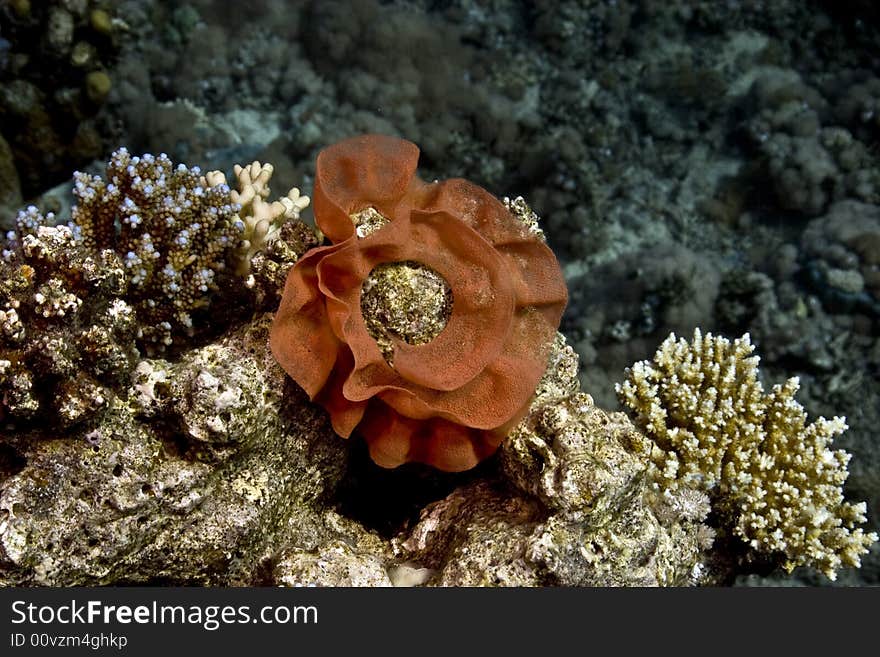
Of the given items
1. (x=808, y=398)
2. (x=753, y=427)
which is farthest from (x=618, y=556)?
(x=808, y=398)

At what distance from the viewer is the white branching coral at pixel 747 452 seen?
2979mm

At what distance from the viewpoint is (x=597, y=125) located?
752 cm

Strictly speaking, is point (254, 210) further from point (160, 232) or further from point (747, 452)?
point (747, 452)

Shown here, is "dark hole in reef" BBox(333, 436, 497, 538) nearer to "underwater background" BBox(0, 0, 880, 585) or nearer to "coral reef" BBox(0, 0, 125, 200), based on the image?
"underwater background" BBox(0, 0, 880, 585)

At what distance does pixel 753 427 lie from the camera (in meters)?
3.12

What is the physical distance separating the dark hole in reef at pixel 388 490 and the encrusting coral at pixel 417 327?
18.0 inches

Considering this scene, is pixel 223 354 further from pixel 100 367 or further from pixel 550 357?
pixel 550 357

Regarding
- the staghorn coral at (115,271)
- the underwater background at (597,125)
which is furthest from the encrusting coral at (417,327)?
the underwater background at (597,125)

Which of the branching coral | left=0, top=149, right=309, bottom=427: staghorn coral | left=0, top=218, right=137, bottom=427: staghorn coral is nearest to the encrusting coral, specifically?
left=0, top=149, right=309, bottom=427: staghorn coral

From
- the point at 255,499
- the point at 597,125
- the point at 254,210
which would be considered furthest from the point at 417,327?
the point at 597,125

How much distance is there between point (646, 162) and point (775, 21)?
2.92m

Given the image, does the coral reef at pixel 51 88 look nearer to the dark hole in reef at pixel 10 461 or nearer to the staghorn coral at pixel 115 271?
the staghorn coral at pixel 115 271

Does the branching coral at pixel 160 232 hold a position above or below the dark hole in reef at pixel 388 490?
above

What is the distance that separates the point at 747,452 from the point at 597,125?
17.1 ft
